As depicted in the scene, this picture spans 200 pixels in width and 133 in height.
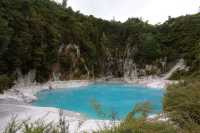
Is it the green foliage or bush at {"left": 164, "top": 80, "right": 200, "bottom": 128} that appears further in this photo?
bush at {"left": 164, "top": 80, "right": 200, "bottom": 128}

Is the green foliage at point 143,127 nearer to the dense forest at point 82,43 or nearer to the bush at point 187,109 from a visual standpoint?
the bush at point 187,109

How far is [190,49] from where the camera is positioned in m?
39.7

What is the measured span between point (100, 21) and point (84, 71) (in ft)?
27.3

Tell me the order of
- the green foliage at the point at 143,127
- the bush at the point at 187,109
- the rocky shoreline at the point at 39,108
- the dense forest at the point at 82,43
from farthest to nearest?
the dense forest at the point at 82,43
the rocky shoreline at the point at 39,108
the bush at the point at 187,109
the green foliage at the point at 143,127

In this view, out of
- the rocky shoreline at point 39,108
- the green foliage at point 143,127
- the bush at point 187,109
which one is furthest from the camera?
the rocky shoreline at point 39,108

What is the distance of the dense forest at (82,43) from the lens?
28.0m

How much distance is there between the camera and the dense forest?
28.0 meters

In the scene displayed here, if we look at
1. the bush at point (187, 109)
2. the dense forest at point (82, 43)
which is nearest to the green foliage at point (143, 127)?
the bush at point (187, 109)

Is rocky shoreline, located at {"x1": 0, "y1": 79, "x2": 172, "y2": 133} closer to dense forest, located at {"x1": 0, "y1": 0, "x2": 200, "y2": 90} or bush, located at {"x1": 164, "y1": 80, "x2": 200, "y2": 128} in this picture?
bush, located at {"x1": 164, "y1": 80, "x2": 200, "y2": 128}

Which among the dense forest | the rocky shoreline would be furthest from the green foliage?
the dense forest

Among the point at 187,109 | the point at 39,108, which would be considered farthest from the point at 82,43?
the point at 187,109

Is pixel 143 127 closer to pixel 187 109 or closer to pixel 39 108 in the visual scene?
pixel 187 109

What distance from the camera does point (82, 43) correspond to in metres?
37.5

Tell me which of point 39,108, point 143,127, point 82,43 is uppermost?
point 82,43
